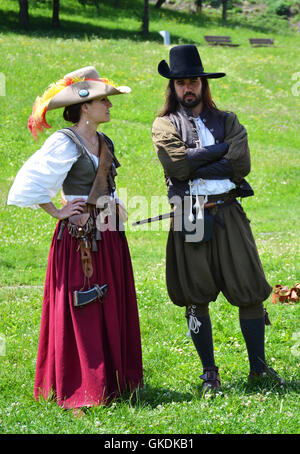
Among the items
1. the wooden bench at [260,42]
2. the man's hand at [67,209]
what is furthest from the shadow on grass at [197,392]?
the wooden bench at [260,42]

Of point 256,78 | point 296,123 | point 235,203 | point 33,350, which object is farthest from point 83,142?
point 256,78

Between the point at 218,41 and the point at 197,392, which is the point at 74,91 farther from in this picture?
the point at 218,41

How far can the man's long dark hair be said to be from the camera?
4.80 metres

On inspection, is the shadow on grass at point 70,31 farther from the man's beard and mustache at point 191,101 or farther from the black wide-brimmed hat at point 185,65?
the man's beard and mustache at point 191,101

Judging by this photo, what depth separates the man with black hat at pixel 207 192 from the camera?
4.59 meters

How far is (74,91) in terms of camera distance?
452cm

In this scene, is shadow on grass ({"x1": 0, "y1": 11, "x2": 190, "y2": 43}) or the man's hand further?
shadow on grass ({"x1": 0, "y1": 11, "x2": 190, "y2": 43})

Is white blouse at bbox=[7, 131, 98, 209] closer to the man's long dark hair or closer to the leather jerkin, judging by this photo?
the leather jerkin

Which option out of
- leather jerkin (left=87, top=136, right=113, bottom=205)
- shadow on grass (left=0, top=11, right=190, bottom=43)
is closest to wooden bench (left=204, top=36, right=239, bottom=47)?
shadow on grass (left=0, top=11, right=190, bottom=43)

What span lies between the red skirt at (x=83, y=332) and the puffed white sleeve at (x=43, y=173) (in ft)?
1.26

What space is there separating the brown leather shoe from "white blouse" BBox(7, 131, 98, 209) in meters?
1.86

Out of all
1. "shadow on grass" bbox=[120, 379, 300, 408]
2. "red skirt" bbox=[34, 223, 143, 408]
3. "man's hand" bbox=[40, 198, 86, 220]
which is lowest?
"shadow on grass" bbox=[120, 379, 300, 408]

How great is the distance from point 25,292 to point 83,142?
363 cm
